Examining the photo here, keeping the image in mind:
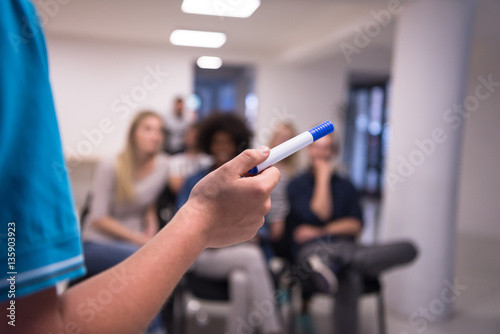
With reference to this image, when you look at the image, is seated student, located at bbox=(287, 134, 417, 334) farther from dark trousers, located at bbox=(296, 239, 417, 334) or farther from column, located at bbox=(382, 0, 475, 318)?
column, located at bbox=(382, 0, 475, 318)

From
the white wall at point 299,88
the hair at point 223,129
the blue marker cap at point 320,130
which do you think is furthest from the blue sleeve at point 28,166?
the white wall at point 299,88

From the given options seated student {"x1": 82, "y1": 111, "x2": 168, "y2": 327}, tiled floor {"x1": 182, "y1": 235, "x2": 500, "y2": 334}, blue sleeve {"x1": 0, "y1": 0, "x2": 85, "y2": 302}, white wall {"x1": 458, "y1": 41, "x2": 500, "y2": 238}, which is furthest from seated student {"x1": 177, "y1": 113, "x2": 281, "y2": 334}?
white wall {"x1": 458, "y1": 41, "x2": 500, "y2": 238}

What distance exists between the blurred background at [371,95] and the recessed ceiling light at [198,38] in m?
0.17

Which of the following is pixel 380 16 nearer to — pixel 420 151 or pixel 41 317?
pixel 420 151

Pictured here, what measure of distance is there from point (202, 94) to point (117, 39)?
16.4 feet

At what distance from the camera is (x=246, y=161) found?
1.74 feet

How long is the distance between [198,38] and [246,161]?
20.7 ft

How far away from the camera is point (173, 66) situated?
7.39 meters

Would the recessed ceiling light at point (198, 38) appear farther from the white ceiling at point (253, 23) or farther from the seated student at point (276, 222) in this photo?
the seated student at point (276, 222)

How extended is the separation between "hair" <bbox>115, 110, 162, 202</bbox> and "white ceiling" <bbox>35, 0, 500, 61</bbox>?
221 centimetres

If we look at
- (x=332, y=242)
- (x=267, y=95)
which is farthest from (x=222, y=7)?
(x=332, y=242)

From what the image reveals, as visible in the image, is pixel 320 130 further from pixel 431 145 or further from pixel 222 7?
pixel 222 7

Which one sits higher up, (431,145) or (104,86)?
(104,86)

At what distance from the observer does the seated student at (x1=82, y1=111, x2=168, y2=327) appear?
7.93 feet
